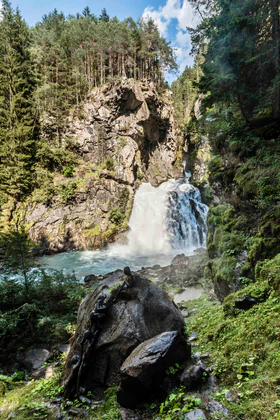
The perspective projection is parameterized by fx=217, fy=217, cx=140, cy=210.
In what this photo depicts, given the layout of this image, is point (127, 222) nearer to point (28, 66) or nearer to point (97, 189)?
point (97, 189)

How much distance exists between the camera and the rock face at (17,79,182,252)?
22094mm

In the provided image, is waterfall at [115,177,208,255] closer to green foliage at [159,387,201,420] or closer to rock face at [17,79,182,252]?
rock face at [17,79,182,252]

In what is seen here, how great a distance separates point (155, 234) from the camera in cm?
2417

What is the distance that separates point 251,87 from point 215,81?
1958 mm

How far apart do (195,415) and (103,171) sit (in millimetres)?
24937

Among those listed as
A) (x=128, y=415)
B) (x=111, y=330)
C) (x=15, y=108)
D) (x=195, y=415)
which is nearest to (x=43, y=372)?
(x=111, y=330)

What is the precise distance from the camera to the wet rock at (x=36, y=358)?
5.97 metres

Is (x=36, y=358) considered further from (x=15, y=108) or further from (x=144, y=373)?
(x=15, y=108)

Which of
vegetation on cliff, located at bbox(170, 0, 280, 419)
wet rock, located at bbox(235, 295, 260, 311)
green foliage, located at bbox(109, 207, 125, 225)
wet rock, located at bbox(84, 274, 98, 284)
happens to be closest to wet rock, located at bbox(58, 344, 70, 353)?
vegetation on cliff, located at bbox(170, 0, 280, 419)

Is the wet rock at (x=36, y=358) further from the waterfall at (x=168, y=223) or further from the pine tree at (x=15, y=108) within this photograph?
the pine tree at (x=15, y=108)

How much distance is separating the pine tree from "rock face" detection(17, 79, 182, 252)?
291 cm

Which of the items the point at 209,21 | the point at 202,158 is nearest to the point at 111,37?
the point at 202,158

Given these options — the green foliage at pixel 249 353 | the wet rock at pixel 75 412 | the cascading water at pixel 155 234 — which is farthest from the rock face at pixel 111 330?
the cascading water at pixel 155 234

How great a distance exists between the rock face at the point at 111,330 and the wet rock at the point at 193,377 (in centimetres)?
57
